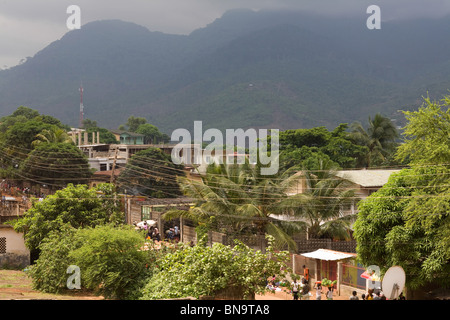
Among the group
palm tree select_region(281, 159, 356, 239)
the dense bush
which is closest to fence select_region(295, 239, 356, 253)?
palm tree select_region(281, 159, 356, 239)

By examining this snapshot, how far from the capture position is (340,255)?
2086 centimetres

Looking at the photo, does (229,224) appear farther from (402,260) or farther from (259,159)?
(402,260)

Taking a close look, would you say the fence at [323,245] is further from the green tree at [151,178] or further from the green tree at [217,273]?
the green tree at [151,178]

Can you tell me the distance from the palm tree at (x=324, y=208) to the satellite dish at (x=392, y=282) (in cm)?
1090

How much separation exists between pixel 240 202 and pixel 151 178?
3277 centimetres

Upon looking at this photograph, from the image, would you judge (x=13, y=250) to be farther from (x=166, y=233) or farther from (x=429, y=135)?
(x=429, y=135)

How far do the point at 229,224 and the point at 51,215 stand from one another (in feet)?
27.1

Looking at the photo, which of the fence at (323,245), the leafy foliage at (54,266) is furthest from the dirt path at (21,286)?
the fence at (323,245)

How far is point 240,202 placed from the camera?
80.1 feet

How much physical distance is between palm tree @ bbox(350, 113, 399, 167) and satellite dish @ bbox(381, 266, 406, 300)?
4773 cm

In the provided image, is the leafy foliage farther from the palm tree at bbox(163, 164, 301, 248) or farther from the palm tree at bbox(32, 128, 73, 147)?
the palm tree at bbox(32, 128, 73, 147)

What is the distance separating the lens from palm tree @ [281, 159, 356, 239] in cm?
2481
